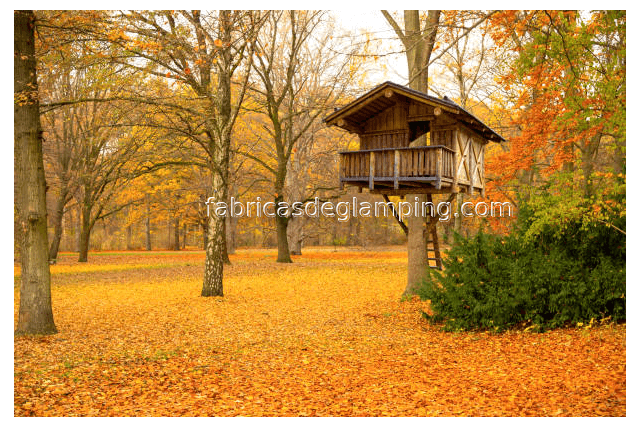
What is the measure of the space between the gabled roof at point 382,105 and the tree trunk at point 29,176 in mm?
6426

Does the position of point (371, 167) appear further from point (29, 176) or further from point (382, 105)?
point (29, 176)

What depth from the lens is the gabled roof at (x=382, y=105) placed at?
10641mm

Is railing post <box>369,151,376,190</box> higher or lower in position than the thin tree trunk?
higher

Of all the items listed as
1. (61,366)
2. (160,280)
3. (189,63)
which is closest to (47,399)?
(61,366)

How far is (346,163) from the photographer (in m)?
11.4

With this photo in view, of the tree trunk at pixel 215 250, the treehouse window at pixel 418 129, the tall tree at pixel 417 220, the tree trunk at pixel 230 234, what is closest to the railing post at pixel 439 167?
the treehouse window at pixel 418 129

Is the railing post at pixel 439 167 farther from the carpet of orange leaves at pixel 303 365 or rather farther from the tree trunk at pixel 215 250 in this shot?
the tree trunk at pixel 215 250

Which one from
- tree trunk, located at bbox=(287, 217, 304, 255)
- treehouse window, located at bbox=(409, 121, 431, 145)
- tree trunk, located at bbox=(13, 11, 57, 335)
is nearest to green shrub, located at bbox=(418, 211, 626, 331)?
treehouse window, located at bbox=(409, 121, 431, 145)

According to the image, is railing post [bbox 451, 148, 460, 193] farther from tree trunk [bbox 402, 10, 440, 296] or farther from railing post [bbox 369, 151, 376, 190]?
railing post [bbox 369, 151, 376, 190]

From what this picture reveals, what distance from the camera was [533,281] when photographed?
8.14m

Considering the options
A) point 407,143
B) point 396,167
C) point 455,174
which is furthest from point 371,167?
point 455,174

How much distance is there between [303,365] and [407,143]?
632cm

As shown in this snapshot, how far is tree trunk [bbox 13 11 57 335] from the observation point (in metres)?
8.23
